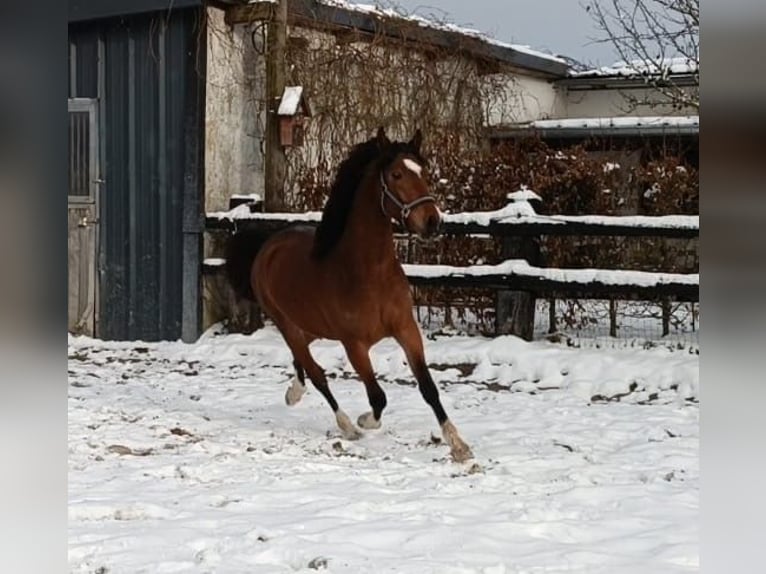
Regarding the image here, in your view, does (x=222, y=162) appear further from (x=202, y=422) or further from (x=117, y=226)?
(x=202, y=422)

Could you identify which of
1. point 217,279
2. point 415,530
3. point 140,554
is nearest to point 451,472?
point 415,530

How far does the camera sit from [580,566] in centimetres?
156

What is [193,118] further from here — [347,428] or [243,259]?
[347,428]

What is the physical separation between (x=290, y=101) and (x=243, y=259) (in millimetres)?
990

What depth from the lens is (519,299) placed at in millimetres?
3717

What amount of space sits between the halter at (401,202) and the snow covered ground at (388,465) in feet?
2.07

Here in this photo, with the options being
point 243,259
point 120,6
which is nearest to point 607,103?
point 120,6

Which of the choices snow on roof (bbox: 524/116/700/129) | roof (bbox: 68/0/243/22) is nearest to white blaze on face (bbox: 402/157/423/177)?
snow on roof (bbox: 524/116/700/129)

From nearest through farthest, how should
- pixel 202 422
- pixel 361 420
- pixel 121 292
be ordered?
pixel 361 420, pixel 202 422, pixel 121 292

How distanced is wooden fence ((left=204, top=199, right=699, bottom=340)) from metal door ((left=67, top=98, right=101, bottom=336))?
0.75m

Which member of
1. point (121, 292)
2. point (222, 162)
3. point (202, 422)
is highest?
point (222, 162)

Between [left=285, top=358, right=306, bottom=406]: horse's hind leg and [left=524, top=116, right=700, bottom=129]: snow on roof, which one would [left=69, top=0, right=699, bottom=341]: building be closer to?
[left=524, top=116, right=700, bottom=129]: snow on roof

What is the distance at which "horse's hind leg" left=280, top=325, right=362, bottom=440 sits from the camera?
2.67 m
